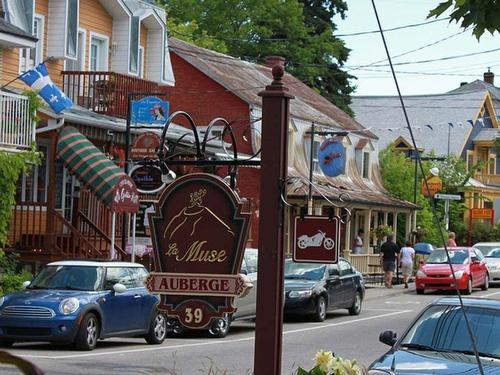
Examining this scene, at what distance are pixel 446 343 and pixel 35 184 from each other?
19714 mm

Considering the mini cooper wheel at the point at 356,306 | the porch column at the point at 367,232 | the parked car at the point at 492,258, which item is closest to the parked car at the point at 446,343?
the mini cooper wheel at the point at 356,306

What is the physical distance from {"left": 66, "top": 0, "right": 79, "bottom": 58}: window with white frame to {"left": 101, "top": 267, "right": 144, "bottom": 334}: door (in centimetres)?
1083

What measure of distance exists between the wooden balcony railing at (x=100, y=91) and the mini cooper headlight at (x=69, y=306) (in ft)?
39.5

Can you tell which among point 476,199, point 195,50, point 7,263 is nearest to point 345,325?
point 7,263

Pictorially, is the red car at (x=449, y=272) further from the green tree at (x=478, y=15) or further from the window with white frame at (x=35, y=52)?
the green tree at (x=478, y=15)

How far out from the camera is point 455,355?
35.8 feet

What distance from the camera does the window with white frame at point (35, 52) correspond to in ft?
93.9

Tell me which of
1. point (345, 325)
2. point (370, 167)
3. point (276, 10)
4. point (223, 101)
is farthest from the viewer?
point (276, 10)

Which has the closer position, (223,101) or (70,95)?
(70,95)

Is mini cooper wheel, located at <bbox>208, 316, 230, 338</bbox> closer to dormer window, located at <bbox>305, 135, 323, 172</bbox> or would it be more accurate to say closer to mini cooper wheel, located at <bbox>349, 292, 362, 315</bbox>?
mini cooper wheel, located at <bbox>349, 292, 362, 315</bbox>

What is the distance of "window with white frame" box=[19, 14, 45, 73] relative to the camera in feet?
93.9

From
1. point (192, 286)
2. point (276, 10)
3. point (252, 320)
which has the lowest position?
point (252, 320)

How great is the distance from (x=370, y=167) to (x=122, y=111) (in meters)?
24.5

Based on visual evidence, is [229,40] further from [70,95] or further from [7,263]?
[7,263]
